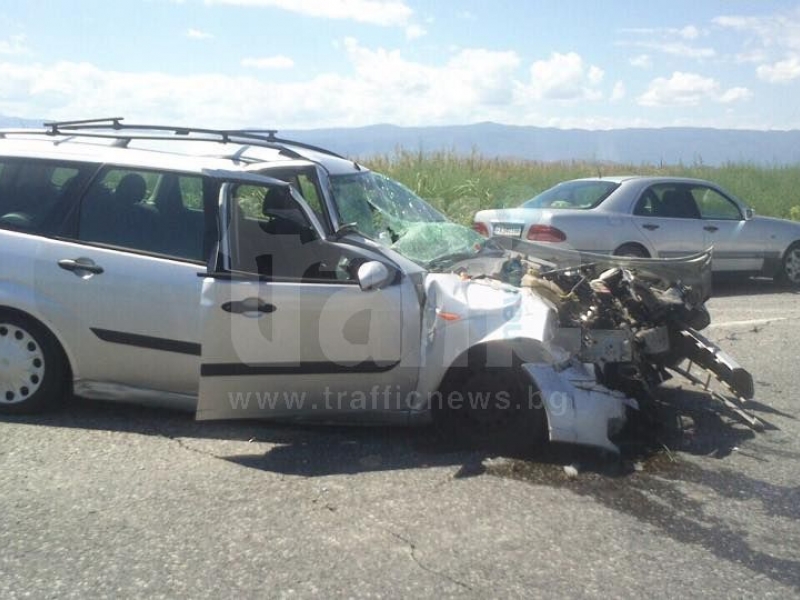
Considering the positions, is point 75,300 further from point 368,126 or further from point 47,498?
point 368,126

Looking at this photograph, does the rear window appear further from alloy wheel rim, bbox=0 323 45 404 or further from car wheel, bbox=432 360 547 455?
alloy wheel rim, bbox=0 323 45 404

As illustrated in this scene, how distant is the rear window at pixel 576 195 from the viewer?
35.7 ft

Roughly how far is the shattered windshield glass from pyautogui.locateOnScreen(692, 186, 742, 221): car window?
20.0ft

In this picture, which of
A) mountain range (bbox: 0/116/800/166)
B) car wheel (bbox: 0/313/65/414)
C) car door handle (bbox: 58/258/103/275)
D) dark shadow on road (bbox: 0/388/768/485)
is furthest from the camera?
mountain range (bbox: 0/116/800/166)

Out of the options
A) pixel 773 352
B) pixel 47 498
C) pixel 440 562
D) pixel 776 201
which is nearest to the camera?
pixel 440 562

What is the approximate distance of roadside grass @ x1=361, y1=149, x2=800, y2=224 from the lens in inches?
676

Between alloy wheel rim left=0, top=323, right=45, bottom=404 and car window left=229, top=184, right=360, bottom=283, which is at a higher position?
car window left=229, top=184, right=360, bottom=283

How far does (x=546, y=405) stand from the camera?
4598 mm

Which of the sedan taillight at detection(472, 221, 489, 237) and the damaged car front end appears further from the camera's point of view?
the sedan taillight at detection(472, 221, 489, 237)

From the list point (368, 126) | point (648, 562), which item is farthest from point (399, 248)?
point (368, 126)

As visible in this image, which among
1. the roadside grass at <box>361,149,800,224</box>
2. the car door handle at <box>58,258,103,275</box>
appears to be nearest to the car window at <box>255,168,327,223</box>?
the car door handle at <box>58,258,103,275</box>

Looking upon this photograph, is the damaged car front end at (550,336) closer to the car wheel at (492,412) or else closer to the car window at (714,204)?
the car wheel at (492,412)

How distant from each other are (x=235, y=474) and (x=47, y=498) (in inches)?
35.8

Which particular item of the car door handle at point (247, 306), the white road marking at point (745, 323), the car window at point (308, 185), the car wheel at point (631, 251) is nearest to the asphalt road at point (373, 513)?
the car door handle at point (247, 306)
